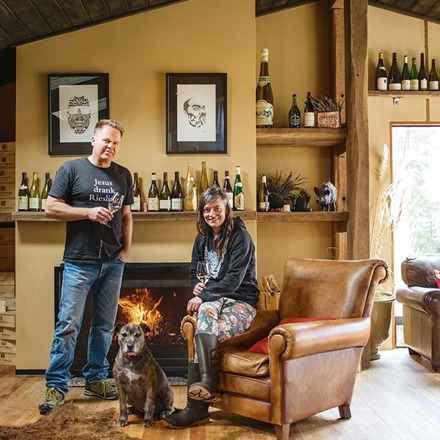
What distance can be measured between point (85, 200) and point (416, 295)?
109 inches

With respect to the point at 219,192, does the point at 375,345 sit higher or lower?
lower

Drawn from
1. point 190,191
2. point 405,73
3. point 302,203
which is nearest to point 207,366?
point 190,191

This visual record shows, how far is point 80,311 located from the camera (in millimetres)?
4027

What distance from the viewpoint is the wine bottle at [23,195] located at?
16.0ft

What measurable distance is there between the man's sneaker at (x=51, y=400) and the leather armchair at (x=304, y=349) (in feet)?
2.85

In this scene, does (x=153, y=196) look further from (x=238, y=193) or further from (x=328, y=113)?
(x=328, y=113)

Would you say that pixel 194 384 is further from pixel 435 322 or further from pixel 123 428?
pixel 435 322

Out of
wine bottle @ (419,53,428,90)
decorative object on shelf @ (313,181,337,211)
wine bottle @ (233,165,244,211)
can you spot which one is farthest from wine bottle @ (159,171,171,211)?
wine bottle @ (419,53,428,90)

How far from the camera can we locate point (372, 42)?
5.89 metres

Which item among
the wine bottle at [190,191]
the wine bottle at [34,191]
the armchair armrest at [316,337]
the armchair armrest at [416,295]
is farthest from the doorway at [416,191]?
the wine bottle at [34,191]

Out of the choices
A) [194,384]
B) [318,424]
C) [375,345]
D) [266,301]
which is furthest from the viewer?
[375,345]

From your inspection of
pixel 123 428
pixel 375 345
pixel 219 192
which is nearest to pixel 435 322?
pixel 375 345

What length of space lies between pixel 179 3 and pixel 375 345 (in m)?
3.17

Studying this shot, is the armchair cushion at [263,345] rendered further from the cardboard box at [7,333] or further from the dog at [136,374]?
the cardboard box at [7,333]
